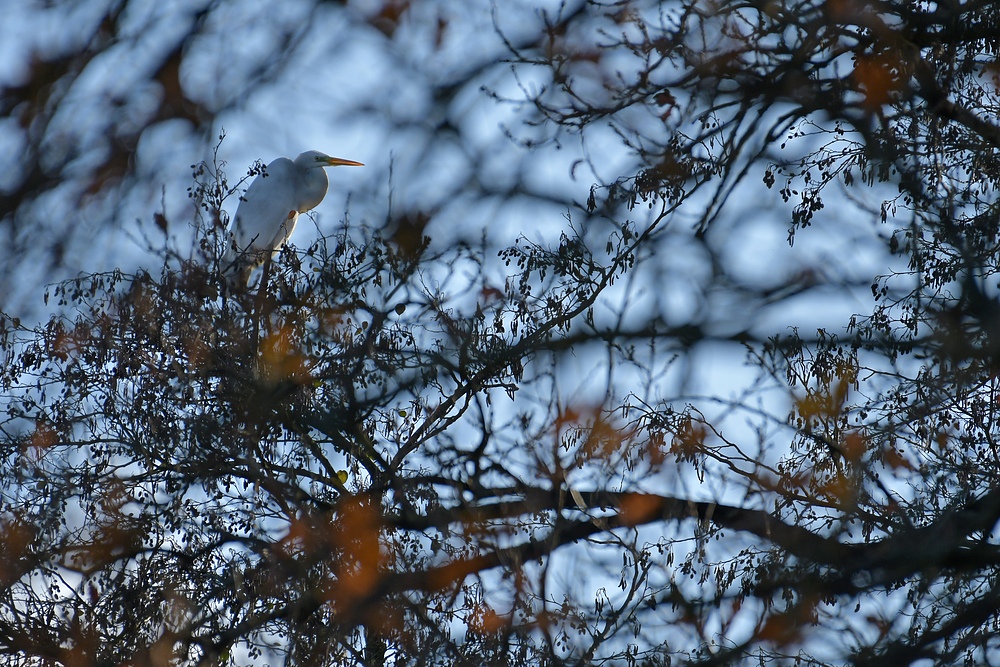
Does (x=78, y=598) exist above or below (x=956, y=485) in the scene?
above

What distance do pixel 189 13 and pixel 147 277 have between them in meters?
1.31

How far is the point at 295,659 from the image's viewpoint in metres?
4.11

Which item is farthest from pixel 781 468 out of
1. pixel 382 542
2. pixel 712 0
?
pixel 712 0

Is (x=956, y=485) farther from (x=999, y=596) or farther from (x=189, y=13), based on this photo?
(x=189, y=13)

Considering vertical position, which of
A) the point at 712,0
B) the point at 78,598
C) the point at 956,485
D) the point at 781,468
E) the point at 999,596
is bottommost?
the point at 999,596

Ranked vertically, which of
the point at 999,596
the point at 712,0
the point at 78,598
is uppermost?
the point at 712,0

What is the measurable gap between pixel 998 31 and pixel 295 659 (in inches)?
159

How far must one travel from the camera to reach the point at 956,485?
14.2 feet

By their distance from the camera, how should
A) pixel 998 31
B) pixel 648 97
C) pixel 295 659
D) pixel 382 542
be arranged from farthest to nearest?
1. pixel 648 97
2. pixel 998 31
3. pixel 382 542
4. pixel 295 659

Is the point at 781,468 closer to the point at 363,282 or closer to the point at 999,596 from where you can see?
the point at 999,596

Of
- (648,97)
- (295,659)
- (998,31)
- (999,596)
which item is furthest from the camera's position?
(648,97)

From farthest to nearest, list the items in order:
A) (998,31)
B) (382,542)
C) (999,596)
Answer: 1. (998,31)
2. (382,542)
3. (999,596)

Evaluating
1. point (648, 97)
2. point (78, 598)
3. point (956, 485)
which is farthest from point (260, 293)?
point (956, 485)

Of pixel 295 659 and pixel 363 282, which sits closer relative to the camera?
pixel 295 659
